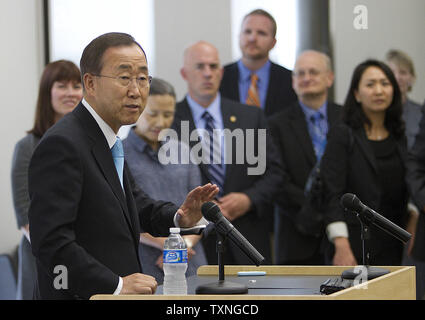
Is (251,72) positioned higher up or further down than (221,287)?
higher up

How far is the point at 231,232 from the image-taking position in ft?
7.34

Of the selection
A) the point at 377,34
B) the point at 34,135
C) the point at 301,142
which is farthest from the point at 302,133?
the point at 34,135

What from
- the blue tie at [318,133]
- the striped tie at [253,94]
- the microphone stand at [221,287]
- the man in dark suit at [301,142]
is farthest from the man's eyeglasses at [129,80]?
the striped tie at [253,94]

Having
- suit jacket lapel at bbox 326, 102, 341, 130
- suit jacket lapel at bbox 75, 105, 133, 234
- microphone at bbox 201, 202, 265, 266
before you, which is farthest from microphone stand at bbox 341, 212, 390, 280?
suit jacket lapel at bbox 326, 102, 341, 130

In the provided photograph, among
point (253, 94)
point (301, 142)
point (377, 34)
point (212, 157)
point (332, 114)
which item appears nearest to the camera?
point (212, 157)

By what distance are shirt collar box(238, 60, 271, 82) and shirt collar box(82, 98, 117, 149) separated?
293cm

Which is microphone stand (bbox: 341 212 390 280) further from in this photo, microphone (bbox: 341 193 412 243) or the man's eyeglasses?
the man's eyeglasses

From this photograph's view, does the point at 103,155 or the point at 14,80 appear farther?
the point at 14,80

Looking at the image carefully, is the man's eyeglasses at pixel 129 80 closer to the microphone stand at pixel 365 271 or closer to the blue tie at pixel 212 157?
the microphone stand at pixel 365 271

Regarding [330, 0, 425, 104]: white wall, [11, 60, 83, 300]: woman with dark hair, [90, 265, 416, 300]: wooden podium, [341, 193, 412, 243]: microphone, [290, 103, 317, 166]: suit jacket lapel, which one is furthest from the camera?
[330, 0, 425, 104]: white wall

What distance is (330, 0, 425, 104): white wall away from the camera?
18.2 feet

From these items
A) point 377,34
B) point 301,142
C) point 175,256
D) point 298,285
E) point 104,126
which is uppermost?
point 377,34

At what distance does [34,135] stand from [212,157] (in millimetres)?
1143

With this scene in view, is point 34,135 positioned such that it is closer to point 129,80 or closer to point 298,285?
point 129,80
